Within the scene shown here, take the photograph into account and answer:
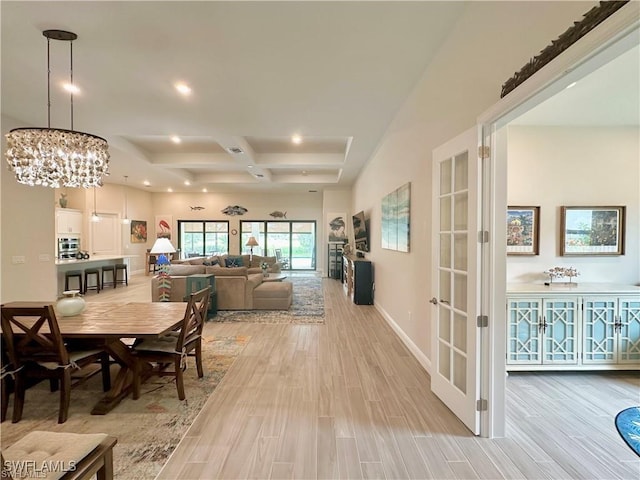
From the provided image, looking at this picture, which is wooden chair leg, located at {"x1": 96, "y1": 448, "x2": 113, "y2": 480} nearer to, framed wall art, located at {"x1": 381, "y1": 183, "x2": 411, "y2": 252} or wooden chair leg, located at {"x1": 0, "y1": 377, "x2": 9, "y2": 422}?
wooden chair leg, located at {"x1": 0, "y1": 377, "x2": 9, "y2": 422}

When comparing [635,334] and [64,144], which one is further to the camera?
[635,334]

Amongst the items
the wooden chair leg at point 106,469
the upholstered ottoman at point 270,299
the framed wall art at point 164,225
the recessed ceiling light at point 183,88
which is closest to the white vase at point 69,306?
the wooden chair leg at point 106,469

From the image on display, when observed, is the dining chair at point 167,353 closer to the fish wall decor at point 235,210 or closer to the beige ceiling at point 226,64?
the beige ceiling at point 226,64

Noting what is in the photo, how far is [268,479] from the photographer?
1.91 meters

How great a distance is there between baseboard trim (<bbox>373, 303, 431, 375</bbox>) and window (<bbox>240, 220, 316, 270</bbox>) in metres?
7.70

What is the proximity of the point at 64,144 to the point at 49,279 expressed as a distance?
3.31 metres

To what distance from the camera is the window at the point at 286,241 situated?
13.0 m

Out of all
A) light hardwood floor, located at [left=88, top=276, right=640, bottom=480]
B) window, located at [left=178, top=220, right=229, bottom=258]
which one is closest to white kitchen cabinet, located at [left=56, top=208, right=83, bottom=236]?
window, located at [left=178, top=220, right=229, bottom=258]

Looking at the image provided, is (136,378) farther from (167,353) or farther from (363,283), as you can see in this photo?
(363,283)

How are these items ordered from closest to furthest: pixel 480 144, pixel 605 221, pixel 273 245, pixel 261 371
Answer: pixel 480 144 < pixel 261 371 < pixel 605 221 < pixel 273 245

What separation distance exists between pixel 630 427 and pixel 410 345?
2856 millimetres

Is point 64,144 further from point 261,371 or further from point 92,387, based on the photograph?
point 261,371

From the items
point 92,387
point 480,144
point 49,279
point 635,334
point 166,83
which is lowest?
point 92,387

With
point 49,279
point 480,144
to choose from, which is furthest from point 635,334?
point 49,279
